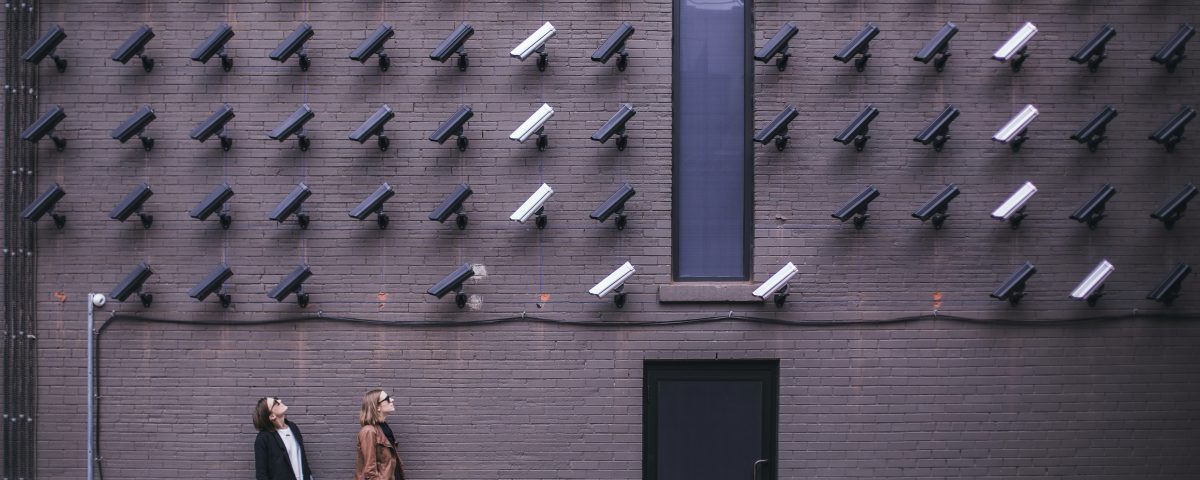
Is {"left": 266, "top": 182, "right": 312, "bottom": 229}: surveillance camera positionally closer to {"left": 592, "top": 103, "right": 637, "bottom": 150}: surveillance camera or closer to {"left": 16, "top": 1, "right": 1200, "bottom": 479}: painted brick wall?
{"left": 16, "top": 1, "right": 1200, "bottom": 479}: painted brick wall

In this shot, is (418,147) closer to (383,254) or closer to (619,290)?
(383,254)

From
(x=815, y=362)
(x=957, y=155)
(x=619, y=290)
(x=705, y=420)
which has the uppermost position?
(x=957, y=155)

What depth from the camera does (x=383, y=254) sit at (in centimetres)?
824

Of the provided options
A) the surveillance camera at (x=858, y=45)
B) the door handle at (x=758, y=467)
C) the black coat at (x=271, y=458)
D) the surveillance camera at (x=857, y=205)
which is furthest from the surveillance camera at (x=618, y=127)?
the black coat at (x=271, y=458)

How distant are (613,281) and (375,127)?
7.71ft

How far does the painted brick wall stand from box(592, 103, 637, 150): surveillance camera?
0.15 meters

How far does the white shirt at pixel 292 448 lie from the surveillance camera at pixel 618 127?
3.47 meters

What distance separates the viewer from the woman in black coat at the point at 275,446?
764 centimetres

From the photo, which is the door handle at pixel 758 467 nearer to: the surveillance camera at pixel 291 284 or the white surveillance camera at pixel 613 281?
the white surveillance camera at pixel 613 281

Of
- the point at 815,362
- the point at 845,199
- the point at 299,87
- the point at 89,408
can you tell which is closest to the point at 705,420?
the point at 815,362

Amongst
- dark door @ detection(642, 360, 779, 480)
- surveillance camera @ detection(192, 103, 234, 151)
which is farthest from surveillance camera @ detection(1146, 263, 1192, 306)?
surveillance camera @ detection(192, 103, 234, 151)

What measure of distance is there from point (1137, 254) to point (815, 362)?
297 cm

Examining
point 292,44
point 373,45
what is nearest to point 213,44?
point 292,44

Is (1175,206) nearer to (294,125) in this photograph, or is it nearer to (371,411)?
(371,411)
